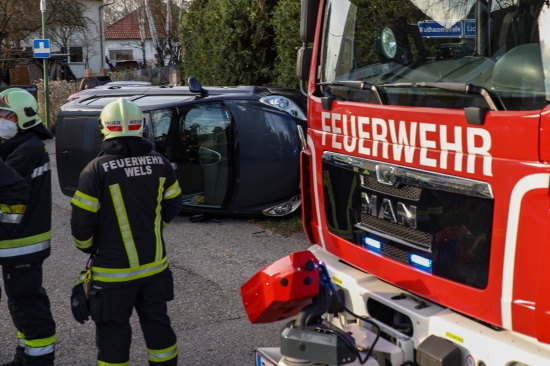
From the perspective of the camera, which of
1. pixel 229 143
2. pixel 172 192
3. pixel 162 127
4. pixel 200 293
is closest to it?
pixel 172 192

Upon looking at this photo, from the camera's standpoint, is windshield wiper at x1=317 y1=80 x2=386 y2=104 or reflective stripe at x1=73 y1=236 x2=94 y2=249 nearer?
windshield wiper at x1=317 y1=80 x2=386 y2=104

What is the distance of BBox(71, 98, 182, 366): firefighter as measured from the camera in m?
3.88

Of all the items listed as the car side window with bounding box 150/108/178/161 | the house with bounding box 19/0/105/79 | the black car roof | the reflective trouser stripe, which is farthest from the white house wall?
the reflective trouser stripe

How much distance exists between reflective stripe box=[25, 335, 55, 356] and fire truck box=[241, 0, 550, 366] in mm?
1597

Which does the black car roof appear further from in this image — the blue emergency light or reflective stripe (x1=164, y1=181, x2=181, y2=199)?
the blue emergency light

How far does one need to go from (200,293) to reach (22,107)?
7.76ft

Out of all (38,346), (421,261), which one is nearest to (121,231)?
(38,346)

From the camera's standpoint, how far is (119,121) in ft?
12.9

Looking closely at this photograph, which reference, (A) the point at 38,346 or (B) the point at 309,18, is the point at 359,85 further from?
(A) the point at 38,346

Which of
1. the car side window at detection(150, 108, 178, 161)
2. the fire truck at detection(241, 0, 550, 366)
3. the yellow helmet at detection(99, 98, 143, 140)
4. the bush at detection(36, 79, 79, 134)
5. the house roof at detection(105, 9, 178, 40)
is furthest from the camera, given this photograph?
the house roof at detection(105, 9, 178, 40)

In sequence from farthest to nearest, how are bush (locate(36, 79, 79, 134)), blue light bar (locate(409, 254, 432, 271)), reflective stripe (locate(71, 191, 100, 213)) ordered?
bush (locate(36, 79, 79, 134)) < reflective stripe (locate(71, 191, 100, 213)) < blue light bar (locate(409, 254, 432, 271))

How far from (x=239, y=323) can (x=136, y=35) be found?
6089cm

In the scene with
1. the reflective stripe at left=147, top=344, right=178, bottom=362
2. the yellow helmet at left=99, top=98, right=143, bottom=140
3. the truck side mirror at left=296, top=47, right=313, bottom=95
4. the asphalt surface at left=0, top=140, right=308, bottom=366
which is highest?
the truck side mirror at left=296, top=47, right=313, bottom=95

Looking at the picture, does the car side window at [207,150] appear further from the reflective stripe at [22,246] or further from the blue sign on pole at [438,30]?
the blue sign on pole at [438,30]
